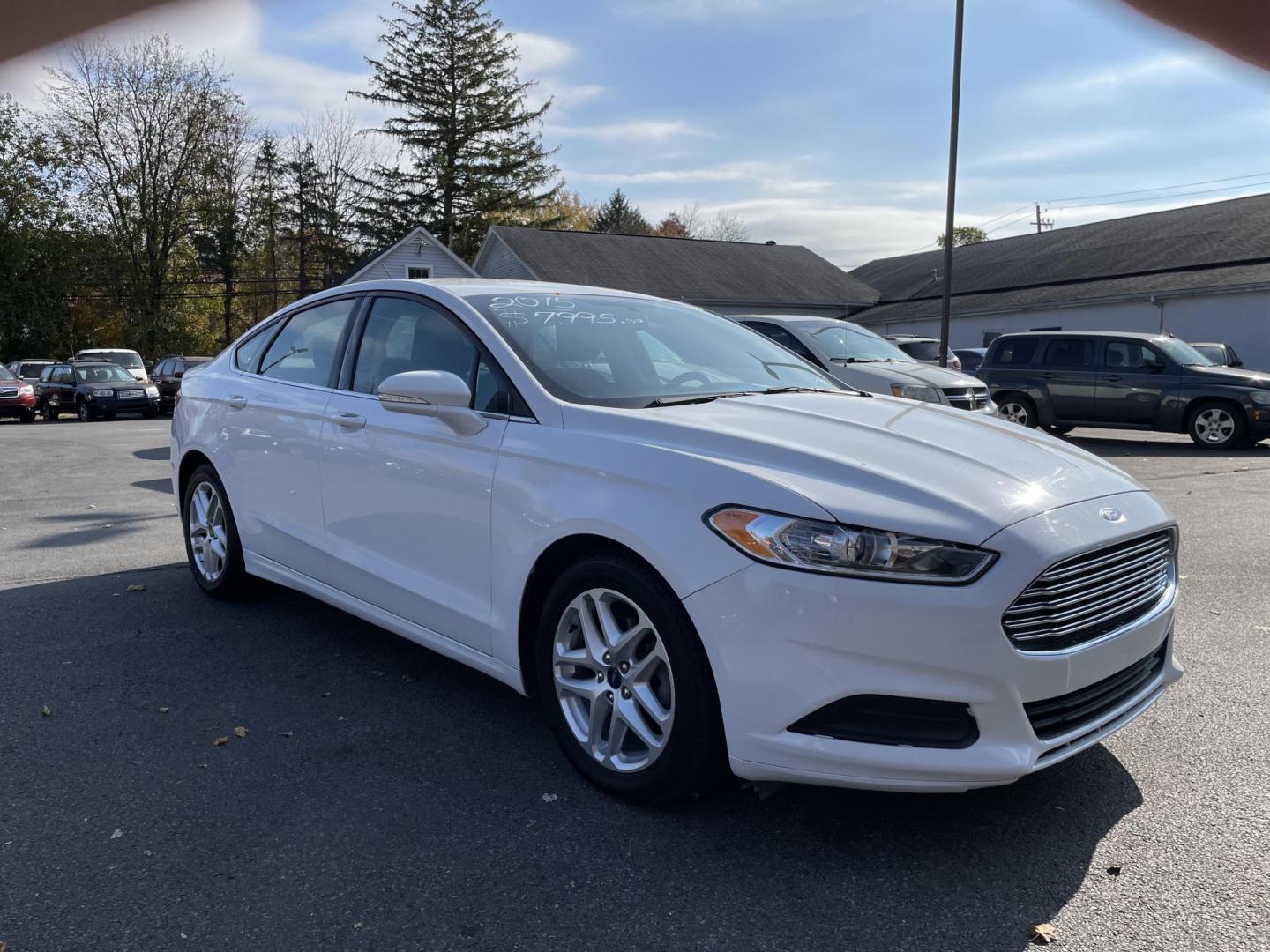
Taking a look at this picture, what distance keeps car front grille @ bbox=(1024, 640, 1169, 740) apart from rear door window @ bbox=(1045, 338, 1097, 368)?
13.1 metres

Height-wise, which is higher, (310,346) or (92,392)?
(310,346)

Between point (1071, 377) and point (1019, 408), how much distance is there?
0.93 meters

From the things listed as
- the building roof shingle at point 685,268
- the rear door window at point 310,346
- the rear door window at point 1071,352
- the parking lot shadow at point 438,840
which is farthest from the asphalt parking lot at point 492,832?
the building roof shingle at point 685,268

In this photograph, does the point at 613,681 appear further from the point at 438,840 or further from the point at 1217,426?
the point at 1217,426

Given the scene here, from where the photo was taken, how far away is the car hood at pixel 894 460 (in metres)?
2.73

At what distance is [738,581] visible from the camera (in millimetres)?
2740

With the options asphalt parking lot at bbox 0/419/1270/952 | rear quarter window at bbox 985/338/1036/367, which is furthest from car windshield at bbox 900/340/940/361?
asphalt parking lot at bbox 0/419/1270/952

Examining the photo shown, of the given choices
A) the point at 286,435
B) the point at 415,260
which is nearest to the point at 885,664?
the point at 286,435

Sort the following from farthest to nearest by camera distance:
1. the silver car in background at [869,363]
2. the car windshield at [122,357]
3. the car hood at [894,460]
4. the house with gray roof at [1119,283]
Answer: the car windshield at [122,357] → the house with gray roof at [1119,283] → the silver car in background at [869,363] → the car hood at [894,460]

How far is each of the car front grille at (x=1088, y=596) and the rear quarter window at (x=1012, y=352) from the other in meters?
13.4

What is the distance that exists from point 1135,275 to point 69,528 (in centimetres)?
3095

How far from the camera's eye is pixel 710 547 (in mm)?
2812

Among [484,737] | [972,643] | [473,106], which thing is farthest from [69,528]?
[473,106]

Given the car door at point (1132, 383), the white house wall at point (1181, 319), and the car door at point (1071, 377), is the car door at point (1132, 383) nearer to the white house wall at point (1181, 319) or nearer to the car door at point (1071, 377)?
the car door at point (1071, 377)
